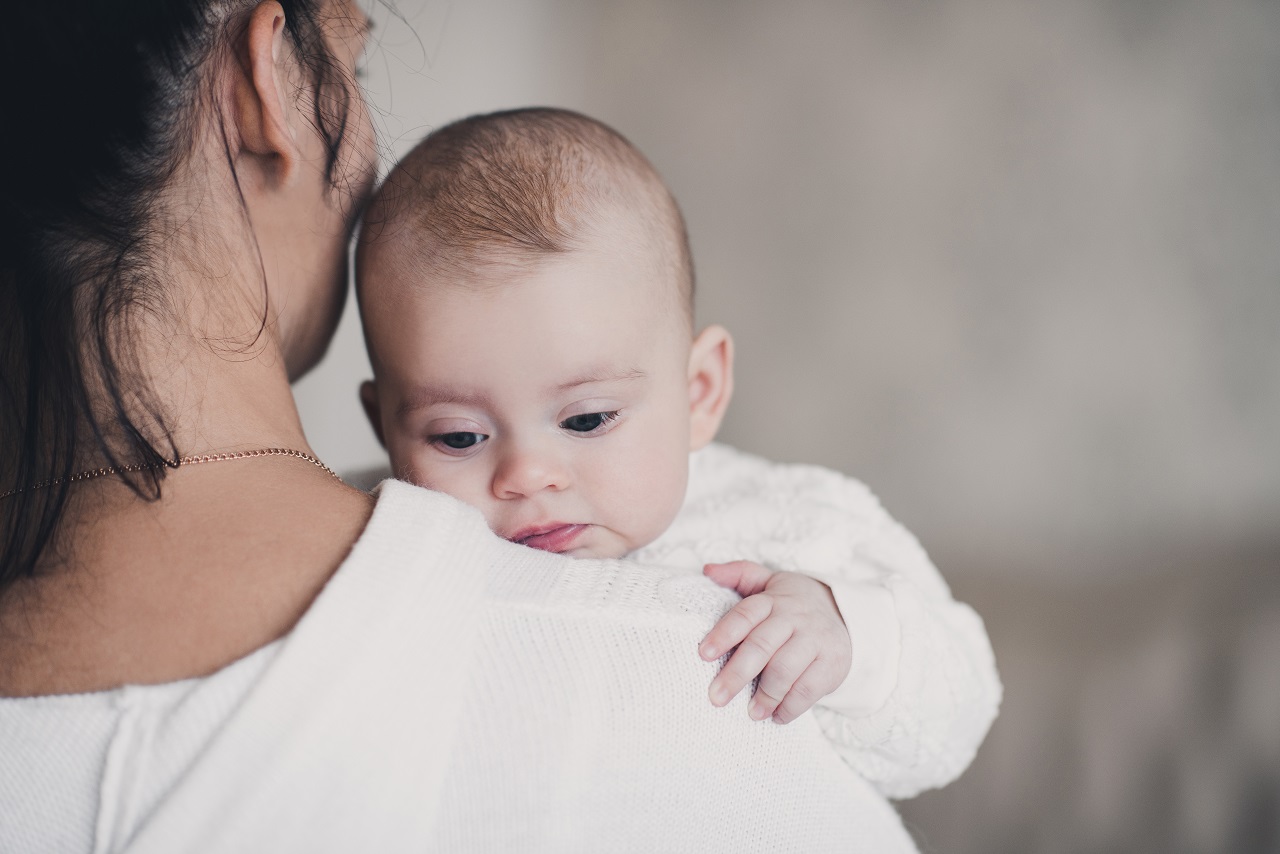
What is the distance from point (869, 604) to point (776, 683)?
273 millimetres

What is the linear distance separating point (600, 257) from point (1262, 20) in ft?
5.18

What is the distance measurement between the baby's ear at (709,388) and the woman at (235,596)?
54 cm

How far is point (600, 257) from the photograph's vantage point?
3.36 ft

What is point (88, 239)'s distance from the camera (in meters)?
0.71

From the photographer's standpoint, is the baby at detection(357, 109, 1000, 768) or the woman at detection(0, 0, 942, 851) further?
the baby at detection(357, 109, 1000, 768)

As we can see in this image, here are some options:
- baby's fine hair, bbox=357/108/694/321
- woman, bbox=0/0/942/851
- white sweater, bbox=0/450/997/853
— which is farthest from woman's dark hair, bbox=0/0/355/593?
baby's fine hair, bbox=357/108/694/321

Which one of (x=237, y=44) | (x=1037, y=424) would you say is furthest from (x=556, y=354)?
(x=1037, y=424)

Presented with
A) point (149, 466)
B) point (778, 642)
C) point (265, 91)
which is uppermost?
point (265, 91)

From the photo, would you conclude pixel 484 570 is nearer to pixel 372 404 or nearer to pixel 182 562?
pixel 182 562

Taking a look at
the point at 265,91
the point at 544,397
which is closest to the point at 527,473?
the point at 544,397

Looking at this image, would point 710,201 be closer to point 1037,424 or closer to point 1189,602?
point 1037,424

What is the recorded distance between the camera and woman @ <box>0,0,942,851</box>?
0.58 metres

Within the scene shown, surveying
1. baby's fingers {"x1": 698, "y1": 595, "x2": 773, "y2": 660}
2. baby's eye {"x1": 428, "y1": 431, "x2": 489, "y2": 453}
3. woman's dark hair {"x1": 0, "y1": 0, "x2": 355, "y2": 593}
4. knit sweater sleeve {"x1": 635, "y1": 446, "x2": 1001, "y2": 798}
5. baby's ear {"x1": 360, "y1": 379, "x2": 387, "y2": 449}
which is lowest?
knit sweater sleeve {"x1": 635, "y1": 446, "x2": 1001, "y2": 798}

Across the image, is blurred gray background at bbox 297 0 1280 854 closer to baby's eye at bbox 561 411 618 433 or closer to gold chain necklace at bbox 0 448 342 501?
baby's eye at bbox 561 411 618 433
